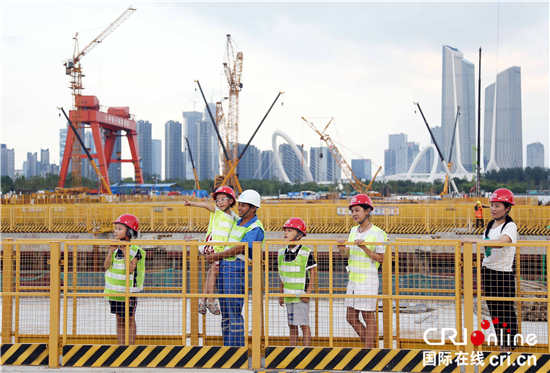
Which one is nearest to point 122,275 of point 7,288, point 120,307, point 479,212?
point 120,307

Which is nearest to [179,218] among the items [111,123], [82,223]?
[82,223]

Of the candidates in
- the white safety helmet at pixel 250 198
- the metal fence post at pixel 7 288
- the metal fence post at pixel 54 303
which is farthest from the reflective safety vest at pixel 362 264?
the metal fence post at pixel 7 288

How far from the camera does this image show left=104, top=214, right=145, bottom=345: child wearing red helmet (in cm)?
486

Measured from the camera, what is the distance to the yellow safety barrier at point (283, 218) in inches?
714

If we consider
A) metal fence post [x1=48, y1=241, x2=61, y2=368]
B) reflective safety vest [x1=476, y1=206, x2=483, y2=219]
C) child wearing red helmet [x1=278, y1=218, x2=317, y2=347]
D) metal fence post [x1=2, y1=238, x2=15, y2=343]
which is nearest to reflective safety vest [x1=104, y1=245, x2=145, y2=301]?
metal fence post [x1=48, y1=241, x2=61, y2=368]

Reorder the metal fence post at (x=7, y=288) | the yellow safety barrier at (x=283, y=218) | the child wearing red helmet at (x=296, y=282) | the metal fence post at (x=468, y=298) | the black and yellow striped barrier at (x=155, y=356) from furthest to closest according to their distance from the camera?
1. the yellow safety barrier at (x=283, y=218)
2. the metal fence post at (x=7, y=288)
3. the child wearing red helmet at (x=296, y=282)
4. the black and yellow striped barrier at (x=155, y=356)
5. the metal fence post at (x=468, y=298)

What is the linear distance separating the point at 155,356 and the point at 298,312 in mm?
1744

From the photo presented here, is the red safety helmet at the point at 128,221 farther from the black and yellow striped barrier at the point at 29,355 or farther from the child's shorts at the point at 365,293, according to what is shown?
the child's shorts at the point at 365,293

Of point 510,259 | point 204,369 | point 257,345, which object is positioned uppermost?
point 510,259

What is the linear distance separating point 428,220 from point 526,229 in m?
3.95

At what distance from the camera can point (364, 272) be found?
184 inches

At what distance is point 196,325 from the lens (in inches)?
204

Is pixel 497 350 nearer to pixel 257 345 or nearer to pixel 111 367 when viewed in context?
pixel 257 345

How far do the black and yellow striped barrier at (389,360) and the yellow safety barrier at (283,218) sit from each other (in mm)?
13382
